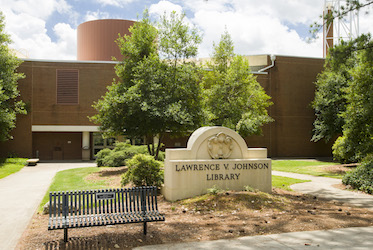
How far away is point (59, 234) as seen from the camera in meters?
6.76

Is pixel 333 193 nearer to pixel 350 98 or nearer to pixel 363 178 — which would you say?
pixel 363 178

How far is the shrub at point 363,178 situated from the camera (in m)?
12.3

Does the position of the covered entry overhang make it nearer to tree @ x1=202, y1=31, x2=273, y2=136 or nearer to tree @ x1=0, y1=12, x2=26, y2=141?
tree @ x1=0, y1=12, x2=26, y2=141

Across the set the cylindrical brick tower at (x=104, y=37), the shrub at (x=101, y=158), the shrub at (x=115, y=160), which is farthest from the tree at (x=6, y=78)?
the cylindrical brick tower at (x=104, y=37)

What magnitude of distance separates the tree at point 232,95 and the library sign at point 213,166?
45.8 ft

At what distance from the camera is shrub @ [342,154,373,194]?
12.3 meters

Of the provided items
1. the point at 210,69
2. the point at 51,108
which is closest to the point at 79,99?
the point at 51,108

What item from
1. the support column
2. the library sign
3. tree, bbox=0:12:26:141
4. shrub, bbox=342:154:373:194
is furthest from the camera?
the support column

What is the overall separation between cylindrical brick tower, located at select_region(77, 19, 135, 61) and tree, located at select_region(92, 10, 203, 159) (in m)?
22.3

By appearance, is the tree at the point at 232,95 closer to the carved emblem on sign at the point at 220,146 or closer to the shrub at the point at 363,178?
the shrub at the point at 363,178

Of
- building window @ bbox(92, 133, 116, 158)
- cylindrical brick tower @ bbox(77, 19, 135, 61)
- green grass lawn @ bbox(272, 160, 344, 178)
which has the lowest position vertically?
green grass lawn @ bbox(272, 160, 344, 178)

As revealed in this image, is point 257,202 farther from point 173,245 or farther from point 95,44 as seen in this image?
point 95,44

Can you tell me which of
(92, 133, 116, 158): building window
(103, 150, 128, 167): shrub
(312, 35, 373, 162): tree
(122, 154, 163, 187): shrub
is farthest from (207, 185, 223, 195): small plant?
(92, 133, 116, 158): building window

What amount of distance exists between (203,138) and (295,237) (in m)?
4.89
